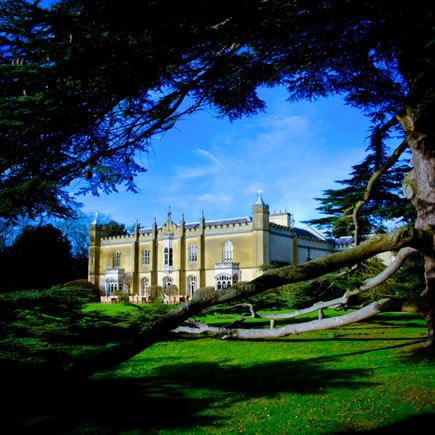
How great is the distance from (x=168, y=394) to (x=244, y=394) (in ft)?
3.46

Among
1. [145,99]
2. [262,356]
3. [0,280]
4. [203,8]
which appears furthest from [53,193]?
[262,356]

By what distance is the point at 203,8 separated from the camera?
3.70 meters

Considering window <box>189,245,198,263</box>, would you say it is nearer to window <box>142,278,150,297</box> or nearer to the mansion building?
the mansion building

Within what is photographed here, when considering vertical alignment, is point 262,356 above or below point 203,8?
below

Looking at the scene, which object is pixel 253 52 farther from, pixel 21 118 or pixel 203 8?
pixel 21 118

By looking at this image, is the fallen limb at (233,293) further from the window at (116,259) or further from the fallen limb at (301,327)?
the window at (116,259)

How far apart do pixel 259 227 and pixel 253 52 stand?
103 ft

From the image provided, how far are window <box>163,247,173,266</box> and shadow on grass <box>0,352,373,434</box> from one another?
3454cm

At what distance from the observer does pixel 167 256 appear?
42.1 m

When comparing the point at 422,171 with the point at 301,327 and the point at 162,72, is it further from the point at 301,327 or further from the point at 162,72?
the point at 162,72

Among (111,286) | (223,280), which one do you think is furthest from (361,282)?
(111,286)

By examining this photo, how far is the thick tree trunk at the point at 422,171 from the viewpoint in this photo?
500cm

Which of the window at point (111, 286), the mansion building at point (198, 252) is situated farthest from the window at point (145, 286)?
the window at point (111, 286)

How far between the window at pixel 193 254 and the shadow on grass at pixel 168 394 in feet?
107
